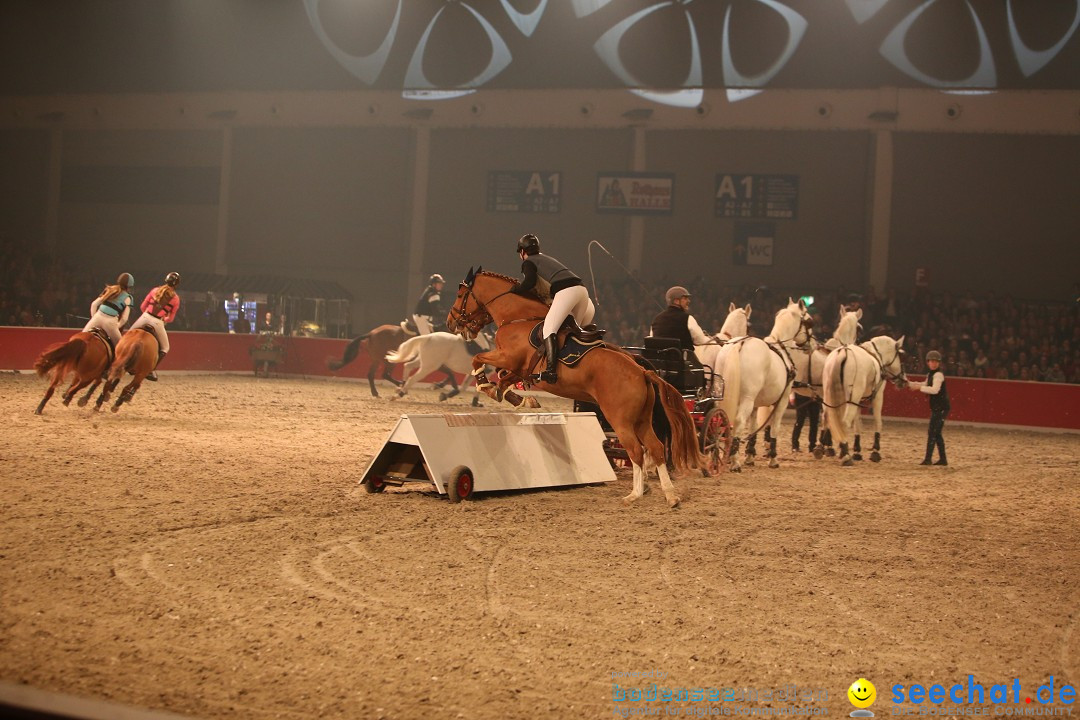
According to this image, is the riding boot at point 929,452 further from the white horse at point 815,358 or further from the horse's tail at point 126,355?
the horse's tail at point 126,355

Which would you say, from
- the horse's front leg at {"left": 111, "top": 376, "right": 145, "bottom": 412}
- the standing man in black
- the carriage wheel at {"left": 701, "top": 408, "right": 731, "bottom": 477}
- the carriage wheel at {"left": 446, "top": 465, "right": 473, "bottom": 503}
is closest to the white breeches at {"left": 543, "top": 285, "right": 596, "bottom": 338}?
the carriage wheel at {"left": 446, "top": 465, "right": 473, "bottom": 503}

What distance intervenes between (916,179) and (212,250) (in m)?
22.9

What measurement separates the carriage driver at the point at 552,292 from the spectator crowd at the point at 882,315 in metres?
14.8

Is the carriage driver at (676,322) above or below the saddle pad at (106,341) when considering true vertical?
above

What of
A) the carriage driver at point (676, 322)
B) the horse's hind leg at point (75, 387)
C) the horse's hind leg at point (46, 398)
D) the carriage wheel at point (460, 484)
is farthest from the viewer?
the horse's hind leg at point (75, 387)

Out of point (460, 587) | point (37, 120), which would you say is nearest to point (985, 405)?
point (460, 587)

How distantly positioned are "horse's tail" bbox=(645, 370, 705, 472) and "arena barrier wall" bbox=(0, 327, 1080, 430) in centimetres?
1531

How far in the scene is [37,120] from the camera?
33281 millimetres

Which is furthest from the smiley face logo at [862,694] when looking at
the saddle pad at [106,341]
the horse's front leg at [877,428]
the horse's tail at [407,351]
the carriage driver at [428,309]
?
the carriage driver at [428,309]

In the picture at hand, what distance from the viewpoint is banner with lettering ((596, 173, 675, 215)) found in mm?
29578

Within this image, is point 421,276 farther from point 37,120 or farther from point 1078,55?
point 1078,55

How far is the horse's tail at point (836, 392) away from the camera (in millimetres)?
13648

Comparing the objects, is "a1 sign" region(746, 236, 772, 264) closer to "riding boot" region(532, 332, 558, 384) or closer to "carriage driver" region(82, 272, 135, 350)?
"carriage driver" region(82, 272, 135, 350)

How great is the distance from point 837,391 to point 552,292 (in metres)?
6.43
